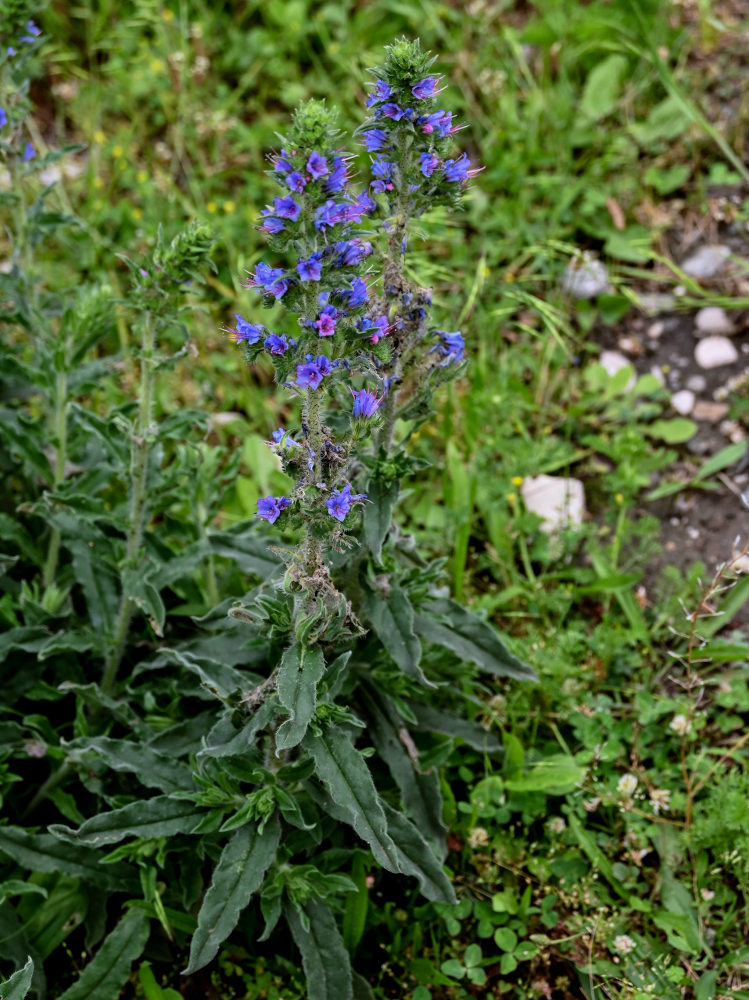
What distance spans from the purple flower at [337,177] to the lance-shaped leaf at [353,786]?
1343 millimetres

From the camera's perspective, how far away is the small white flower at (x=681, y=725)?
330 cm

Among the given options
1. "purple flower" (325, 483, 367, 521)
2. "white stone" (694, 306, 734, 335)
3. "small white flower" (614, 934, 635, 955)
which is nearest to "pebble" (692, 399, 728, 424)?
"white stone" (694, 306, 734, 335)

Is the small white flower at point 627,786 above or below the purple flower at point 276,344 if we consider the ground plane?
below

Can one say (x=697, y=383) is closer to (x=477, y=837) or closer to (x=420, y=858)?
(x=477, y=837)

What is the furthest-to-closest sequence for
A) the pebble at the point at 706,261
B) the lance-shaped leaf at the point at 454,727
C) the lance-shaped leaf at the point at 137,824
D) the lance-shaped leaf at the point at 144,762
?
the pebble at the point at 706,261 < the lance-shaped leaf at the point at 454,727 < the lance-shaped leaf at the point at 144,762 < the lance-shaped leaf at the point at 137,824

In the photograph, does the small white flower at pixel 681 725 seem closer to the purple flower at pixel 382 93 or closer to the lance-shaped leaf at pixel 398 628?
the lance-shaped leaf at pixel 398 628

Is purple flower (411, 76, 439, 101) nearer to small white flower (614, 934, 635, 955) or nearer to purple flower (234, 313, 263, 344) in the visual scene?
purple flower (234, 313, 263, 344)

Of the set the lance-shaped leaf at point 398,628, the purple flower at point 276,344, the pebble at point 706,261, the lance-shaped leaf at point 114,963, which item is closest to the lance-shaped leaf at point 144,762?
the lance-shaped leaf at point 114,963

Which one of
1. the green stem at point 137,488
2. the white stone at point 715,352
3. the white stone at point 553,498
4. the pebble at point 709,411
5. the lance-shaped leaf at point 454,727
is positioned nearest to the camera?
the green stem at point 137,488

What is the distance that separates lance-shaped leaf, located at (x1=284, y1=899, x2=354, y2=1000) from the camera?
2.74m

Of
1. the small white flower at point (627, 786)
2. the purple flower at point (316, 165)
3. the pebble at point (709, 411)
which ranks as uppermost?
the pebble at point (709, 411)

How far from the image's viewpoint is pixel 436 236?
4812 mm

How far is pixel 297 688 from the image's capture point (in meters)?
2.42

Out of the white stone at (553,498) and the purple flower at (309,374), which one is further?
the white stone at (553,498)
